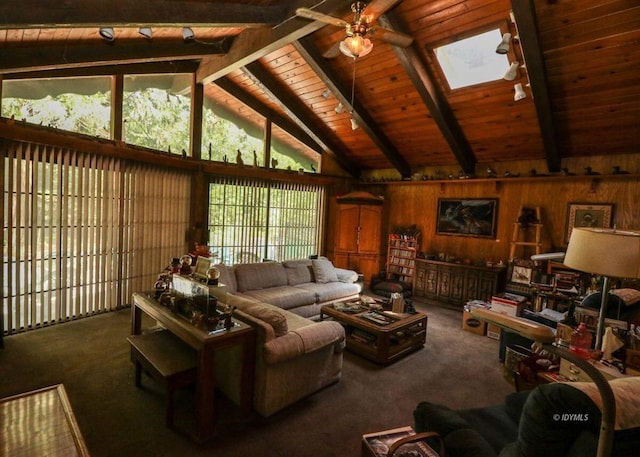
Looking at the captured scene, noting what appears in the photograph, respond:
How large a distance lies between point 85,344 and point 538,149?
22.2ft

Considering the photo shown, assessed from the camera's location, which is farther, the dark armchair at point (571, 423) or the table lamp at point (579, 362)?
the dark armchair at point (571, 423)

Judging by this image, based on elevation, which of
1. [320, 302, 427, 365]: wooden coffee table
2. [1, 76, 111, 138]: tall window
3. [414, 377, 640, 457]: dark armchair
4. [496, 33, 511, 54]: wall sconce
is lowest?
[320, 302, 427, 365]: wooden coffee table

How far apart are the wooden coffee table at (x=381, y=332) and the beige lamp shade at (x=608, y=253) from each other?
195cm

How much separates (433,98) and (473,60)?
669 mm

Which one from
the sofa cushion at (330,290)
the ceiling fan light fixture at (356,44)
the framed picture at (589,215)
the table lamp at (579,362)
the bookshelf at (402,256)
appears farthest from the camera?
the bookshelf at (402,256)

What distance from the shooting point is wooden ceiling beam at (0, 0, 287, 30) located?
2299mm

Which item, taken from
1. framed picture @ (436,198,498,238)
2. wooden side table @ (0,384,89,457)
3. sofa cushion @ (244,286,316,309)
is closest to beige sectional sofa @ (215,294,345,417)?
wooden side table @ (0,384,89,457)

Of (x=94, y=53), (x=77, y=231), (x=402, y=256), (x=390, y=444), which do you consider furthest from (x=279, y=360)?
(x=402, y=256)

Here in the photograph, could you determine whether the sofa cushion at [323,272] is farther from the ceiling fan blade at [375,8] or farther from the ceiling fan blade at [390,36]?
the ceiling fan blade at [375,8]

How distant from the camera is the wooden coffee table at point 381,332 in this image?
3393 millimetres

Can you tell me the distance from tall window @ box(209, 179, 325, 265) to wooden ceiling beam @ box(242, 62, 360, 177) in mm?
917

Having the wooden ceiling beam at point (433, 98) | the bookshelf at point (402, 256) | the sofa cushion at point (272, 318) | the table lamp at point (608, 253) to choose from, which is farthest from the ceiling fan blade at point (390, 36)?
the bookshelf at point (402, 256)

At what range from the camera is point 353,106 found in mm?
5488

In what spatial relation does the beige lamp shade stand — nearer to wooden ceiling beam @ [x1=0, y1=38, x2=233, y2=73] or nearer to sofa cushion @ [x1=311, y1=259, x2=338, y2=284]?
sofa cushion @ [x1=311, y1=259, x2=338, y2=284]
